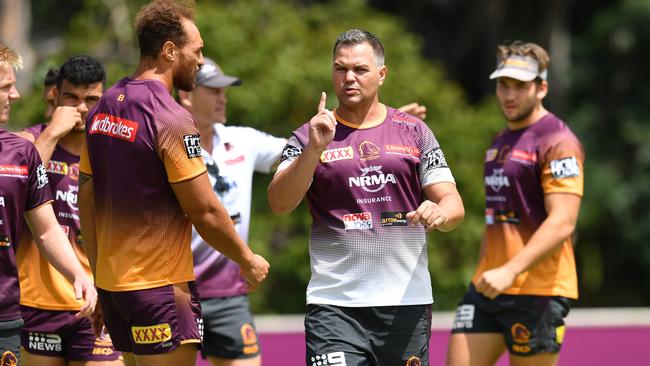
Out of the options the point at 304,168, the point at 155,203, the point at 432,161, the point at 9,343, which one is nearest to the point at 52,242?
the point at 9,343

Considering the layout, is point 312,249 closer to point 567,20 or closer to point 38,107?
point 38,107

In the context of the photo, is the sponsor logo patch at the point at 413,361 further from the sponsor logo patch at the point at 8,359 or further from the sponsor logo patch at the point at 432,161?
the sponsor logo patch at the point at 8,359

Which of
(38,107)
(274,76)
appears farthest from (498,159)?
(38,107)

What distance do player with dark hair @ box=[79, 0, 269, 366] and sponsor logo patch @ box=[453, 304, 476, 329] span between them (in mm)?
1896

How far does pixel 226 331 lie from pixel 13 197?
1898 mm

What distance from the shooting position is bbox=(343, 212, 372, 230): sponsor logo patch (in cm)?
496

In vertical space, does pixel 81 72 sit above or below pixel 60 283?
above

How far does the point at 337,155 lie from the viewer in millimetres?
4992

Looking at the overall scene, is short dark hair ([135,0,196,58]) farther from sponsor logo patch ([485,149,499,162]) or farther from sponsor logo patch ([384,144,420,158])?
sponsor logo patch ([485,149,499,162])

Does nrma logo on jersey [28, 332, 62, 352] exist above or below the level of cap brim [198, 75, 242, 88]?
below

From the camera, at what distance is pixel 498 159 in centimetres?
639

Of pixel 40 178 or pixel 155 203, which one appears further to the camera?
pixel 40 178

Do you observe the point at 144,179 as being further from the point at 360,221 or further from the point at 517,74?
the point at 517,74

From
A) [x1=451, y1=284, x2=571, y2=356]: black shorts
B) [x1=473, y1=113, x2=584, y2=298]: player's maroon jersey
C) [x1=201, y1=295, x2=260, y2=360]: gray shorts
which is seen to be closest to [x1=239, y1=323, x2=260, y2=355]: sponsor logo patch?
[x1=201, y1=295, x2=260, y2=360]: gray shorts
